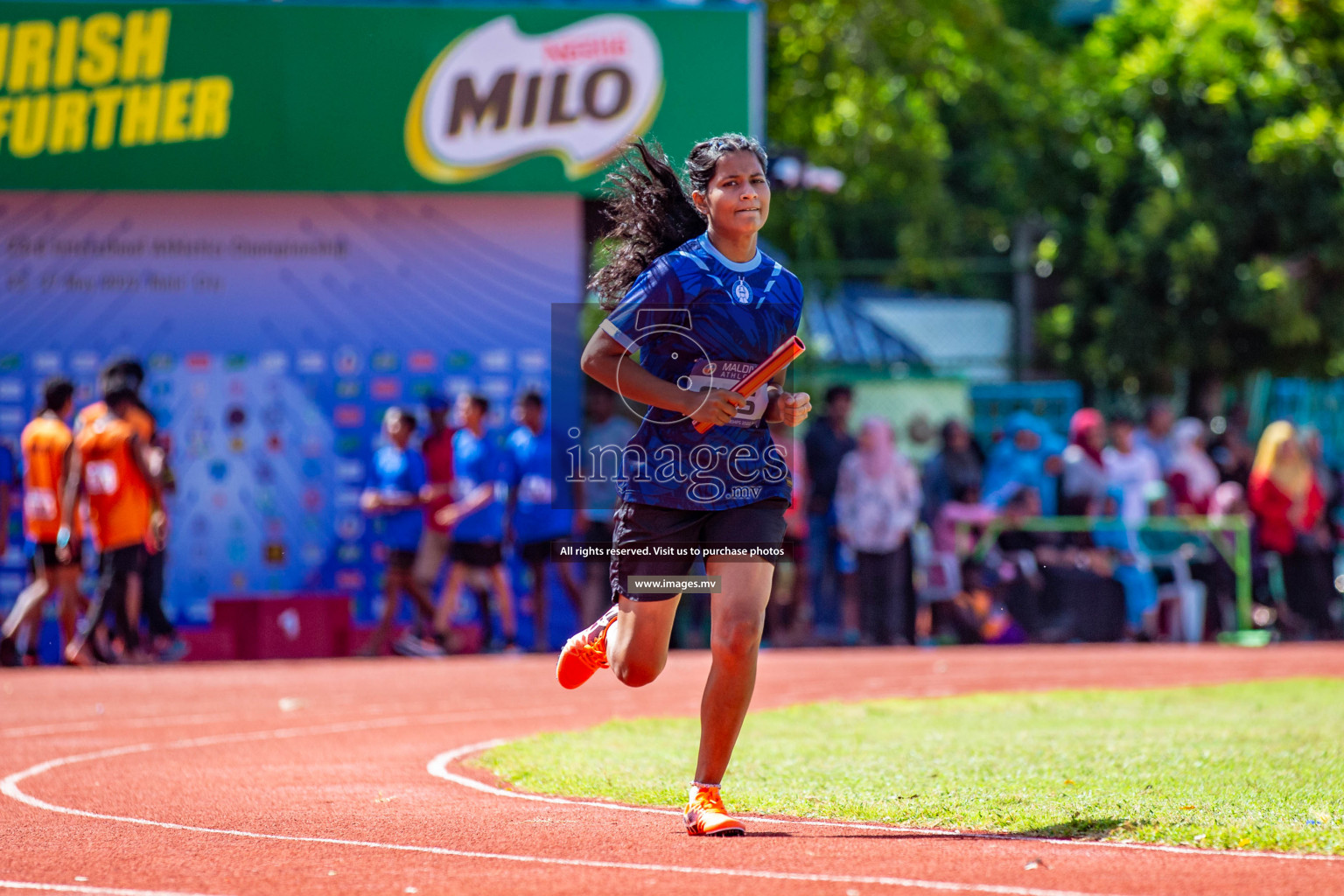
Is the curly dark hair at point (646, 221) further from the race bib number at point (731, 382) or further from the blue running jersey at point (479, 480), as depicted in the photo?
the blue running jersey at point (479, 480)

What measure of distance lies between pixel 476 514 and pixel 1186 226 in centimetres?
1271

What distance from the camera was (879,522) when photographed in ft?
53.8

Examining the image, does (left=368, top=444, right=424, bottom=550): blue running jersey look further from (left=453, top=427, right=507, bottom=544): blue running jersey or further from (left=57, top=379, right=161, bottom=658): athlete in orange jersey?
(left=57, top=379, right=161, bottom=658): athlete in orange jersey

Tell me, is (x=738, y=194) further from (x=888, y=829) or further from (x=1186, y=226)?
(x=1186, y=226)

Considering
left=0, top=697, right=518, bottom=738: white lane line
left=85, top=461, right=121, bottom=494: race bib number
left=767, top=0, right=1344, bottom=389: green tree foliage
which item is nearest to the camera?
left=0, top=697, right=518, bottom=738: white lane line

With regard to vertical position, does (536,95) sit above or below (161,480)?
above

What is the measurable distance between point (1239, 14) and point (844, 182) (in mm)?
5787

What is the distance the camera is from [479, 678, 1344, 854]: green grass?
639 cm

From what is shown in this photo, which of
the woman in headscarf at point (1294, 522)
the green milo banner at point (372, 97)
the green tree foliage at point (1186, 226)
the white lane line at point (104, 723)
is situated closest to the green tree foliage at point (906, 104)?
the green tree foliage at point (1186, 226)

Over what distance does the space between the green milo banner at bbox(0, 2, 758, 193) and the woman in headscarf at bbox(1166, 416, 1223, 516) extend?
549 cm

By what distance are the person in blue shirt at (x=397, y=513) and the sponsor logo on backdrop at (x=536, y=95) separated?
2454 millimetres

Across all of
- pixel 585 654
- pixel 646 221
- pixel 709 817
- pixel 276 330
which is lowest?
pixel 709 817

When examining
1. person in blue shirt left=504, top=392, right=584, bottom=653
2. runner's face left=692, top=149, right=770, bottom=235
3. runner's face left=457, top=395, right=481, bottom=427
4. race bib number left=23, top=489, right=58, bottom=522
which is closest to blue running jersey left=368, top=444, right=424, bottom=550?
runner's face left=457, top=395, right=481, bottom=427

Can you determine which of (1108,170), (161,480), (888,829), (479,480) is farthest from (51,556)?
(1108,170)
